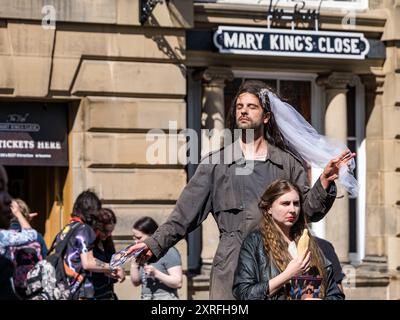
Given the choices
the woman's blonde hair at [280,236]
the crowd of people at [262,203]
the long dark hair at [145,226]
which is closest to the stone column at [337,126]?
the long dark hair at [145,226]

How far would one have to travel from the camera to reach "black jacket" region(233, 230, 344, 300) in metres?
6.52

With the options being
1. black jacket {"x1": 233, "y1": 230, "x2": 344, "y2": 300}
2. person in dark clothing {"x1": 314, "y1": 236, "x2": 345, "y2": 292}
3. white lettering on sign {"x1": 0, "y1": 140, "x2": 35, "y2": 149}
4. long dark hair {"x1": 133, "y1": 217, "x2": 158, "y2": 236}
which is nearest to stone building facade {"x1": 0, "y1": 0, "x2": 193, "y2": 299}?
white lettering on sign {"x1": 0, "y1": 140, "x2": 35, "y2": 149}

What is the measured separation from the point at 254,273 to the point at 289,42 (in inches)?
358

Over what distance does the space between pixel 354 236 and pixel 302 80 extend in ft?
7.36

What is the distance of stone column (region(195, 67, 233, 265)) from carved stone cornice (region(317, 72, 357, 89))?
1.36m

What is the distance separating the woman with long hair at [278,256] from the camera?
6.53 meters

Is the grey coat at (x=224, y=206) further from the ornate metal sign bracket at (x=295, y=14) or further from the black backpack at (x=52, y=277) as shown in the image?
the ornate metal sign bracket at (x=295, y=14)

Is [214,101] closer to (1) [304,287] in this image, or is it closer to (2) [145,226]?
(2) [145,226]

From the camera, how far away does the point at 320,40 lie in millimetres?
15523

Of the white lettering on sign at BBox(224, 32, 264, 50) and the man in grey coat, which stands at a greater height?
→ the white lettering on sign at BBox(224, 32, 264, 50)

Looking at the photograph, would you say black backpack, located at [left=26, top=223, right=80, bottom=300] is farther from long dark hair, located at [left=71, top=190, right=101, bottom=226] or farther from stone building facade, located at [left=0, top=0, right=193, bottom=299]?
stone building facade, located at [left=0, top=0, right=193, bottom=299]

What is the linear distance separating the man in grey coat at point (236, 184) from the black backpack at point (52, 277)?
2354mm

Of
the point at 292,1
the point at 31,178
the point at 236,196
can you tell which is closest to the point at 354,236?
the point at 292,1
